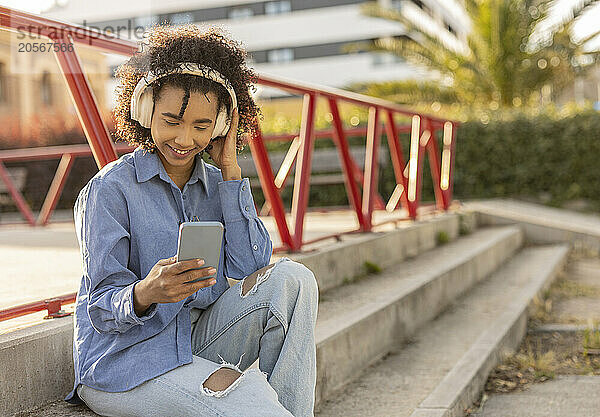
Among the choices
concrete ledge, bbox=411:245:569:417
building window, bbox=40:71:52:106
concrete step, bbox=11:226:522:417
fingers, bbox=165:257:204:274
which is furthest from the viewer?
building window, bbox=40:71:52:106

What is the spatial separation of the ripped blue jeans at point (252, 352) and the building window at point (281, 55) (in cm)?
3725

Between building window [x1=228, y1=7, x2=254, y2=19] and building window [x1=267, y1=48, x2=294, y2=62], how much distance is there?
2.29 m

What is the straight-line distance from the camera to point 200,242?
173cm

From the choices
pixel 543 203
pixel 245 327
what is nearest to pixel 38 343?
pixel 245 327

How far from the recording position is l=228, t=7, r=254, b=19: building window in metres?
39.2

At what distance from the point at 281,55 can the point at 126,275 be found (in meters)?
38.0

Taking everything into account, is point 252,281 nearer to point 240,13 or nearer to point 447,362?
point 447,362

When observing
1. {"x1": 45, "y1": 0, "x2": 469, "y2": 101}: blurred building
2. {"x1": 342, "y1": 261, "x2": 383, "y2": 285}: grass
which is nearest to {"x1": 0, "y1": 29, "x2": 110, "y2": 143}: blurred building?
{"x1": 45, "y1": 0, "x2": 469, "y2": 101}: blurred building

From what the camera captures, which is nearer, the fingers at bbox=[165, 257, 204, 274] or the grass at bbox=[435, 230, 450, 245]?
the fingers at bbox=[165, 257, 204, 274]

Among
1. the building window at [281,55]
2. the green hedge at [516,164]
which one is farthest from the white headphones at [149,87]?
the building window at [281,55]

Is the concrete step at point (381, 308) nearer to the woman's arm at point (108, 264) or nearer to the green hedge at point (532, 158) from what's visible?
the woman's arm at point (108, 264)

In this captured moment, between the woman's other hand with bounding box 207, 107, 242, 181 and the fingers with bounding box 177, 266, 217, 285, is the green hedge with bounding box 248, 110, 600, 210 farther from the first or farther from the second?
the fingers with bounding box 177, 266, 217, 285

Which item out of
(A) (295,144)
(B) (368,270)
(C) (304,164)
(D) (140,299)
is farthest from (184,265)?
(A) (295,144)

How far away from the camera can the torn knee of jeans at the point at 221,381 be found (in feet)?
5.93
